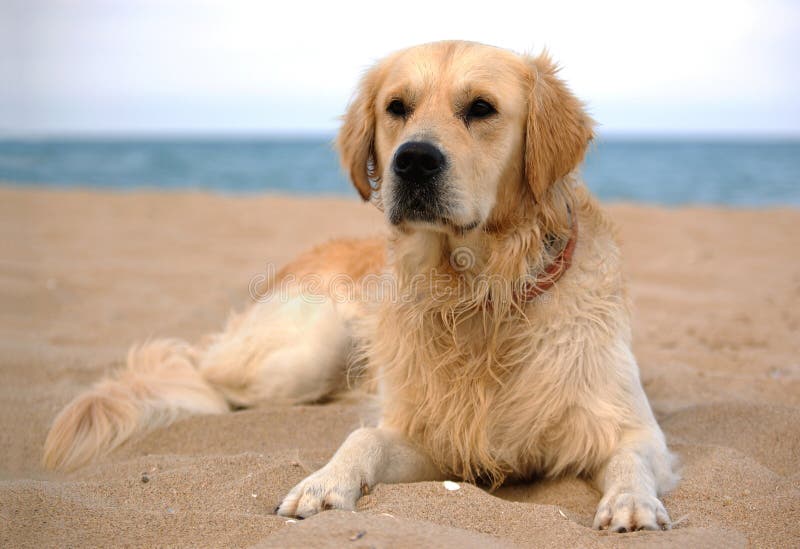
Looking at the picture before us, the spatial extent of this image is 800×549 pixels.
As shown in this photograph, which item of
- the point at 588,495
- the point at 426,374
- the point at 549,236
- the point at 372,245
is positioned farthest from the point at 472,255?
the point at 372,245

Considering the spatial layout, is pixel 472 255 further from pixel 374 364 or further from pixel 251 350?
pixel 251 350

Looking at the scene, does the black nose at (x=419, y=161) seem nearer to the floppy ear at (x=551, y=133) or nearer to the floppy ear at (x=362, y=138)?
the floppy ear at (x=551, y=133)

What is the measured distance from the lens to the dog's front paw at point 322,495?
7.17 feet

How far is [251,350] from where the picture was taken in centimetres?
382

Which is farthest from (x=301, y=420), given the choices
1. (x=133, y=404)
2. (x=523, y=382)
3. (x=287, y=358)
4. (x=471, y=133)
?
Answer: (x=471, y=133)

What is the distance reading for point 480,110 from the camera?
266 cm

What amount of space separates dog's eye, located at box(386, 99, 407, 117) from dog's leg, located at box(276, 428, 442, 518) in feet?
3.74

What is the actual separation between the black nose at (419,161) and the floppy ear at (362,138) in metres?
0.59

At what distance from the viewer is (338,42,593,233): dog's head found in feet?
8.21

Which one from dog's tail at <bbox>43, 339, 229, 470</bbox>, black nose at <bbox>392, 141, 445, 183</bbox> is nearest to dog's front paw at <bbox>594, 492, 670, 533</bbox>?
black nose at <bbox>392, 141, 445, 183</bbox>

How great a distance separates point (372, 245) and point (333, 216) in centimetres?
621

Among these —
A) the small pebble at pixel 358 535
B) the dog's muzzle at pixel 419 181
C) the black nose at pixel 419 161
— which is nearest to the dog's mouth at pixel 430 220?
the dog's muzzle at pixel 419 181

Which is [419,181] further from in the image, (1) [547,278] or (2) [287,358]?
(2) [287,358]

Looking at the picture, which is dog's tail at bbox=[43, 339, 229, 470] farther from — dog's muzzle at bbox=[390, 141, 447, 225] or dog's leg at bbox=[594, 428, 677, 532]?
dog's leg at bbox=[594, 428, 677, 532]
